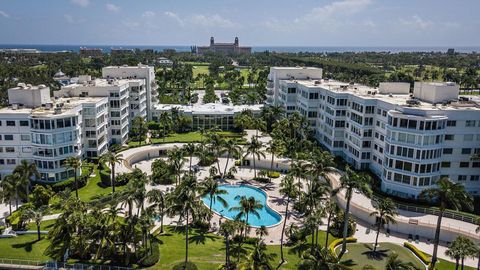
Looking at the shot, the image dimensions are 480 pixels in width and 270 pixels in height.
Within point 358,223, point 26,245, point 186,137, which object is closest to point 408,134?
point 358,223

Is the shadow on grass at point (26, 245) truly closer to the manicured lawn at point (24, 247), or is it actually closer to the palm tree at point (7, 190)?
the manicured lawn at point (24, 247)

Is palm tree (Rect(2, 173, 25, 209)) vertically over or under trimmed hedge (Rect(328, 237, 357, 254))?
over

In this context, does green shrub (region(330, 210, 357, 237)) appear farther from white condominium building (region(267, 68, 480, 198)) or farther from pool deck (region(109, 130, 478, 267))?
white condominium building (region(267, 68, 480, 198))

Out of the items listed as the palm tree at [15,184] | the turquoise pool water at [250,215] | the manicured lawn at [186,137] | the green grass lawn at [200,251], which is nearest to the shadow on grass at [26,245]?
the palm tree at [15,184]

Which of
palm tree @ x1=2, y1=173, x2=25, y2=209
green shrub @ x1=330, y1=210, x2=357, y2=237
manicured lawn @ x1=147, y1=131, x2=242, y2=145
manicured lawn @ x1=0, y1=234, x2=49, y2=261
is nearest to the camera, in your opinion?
manicured lawn @ x1=0, y1=234, x2=49, y2=261

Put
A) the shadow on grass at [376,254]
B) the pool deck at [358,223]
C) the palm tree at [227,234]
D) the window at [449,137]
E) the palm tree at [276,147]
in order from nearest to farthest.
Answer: the palm tree at [227,234]
the shadow on grass at [376,254]
the pool deck at [358,223]
the window at [449,137]
the palm tree at [276,147]

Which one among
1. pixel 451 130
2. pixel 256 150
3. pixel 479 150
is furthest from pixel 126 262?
pixel 479 150

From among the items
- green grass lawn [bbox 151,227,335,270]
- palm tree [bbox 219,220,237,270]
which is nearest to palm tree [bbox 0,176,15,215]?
green grass lawn [bbox 151,227,335,270]
